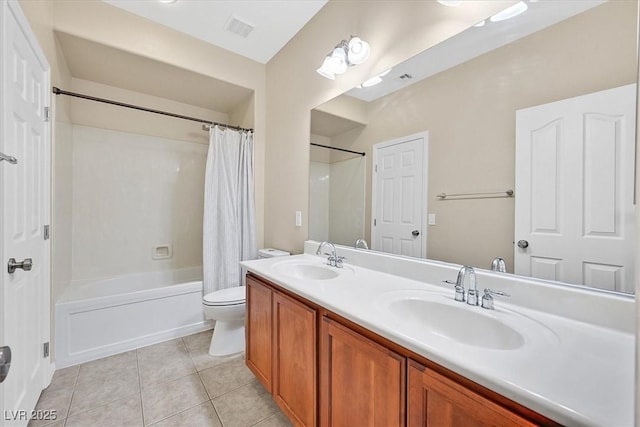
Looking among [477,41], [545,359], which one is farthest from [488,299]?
[477,41]

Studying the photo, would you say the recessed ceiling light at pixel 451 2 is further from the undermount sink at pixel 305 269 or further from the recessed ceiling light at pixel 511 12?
the undermount sink at pixel 305 269

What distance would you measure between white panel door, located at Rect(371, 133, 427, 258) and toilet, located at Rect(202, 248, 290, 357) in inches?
47.3

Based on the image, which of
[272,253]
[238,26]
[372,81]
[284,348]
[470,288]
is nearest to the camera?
[470,288]

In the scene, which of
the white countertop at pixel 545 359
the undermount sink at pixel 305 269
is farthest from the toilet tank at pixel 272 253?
the white countertop at pixel 545 359

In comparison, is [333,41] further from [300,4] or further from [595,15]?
[595,15]

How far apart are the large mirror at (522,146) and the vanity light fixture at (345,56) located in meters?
0.27

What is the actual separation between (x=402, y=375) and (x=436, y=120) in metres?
1.11

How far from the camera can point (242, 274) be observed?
2615 mm

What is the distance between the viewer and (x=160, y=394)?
1.58 metres

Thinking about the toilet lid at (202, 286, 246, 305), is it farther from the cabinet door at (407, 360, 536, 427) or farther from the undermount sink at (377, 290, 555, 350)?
the cabinet door at (407, 360, 536, 427)

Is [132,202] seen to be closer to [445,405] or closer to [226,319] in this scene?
[226,319]

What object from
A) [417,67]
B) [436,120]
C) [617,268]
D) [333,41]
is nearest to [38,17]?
[333,41]

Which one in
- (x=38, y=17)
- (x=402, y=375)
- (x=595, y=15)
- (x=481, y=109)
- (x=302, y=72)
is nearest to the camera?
(x=402, y=375)

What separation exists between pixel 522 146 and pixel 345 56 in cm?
120
